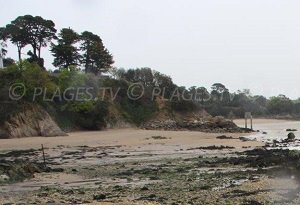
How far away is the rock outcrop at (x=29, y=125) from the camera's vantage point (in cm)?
4438

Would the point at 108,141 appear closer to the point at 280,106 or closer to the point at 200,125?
the point at 200,125

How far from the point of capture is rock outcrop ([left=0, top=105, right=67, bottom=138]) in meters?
44.4

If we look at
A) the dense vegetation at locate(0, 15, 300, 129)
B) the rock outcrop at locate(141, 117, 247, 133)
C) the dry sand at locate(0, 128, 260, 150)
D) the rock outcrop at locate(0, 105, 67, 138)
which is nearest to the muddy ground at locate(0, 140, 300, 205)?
the dry sand at locate(0, 128, 260, 150)

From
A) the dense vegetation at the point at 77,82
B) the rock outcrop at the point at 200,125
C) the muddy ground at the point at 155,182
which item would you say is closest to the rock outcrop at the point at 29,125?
the dense vegetation at the point at 77,82

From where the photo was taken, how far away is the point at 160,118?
70.2m

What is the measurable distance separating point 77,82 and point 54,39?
1782cm

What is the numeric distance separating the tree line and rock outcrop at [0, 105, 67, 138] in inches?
866

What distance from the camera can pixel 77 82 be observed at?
197 feet

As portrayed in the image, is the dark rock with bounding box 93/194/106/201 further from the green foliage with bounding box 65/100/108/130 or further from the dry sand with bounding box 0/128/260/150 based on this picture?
the green foliage with bounding box 65/100/108/130

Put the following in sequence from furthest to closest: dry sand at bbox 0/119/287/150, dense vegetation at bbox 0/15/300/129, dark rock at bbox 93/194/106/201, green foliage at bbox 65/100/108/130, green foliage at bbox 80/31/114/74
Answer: green foliage at bbox 80/31/114/74, green foliage at bbox 65/100/108/130, dense vegetation at bbox 0/15/300/129, dry sand at bbox 0/119/287/150, dark rock at bbox 93/194/106/201

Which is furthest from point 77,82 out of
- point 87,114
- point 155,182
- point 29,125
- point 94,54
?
point 155,182

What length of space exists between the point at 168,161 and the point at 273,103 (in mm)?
109405

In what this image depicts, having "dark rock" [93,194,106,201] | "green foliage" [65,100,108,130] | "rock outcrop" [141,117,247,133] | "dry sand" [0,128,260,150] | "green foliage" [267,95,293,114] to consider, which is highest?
"green foliage" [267,95,293,114]

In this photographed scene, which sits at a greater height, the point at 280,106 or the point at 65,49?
the point at 65,49
